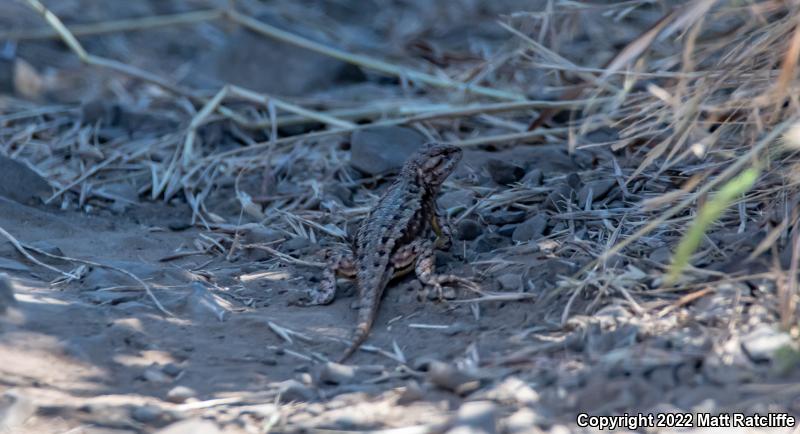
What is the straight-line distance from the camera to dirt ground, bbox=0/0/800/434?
3.55 m

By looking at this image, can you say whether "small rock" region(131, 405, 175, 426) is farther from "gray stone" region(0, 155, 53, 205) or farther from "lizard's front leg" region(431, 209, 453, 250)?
"gray stone" region(0, 155, 53, 205)

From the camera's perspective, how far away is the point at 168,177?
6656mm

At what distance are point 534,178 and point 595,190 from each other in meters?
0.51

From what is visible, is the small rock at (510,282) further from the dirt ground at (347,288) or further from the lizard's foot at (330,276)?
the lizard's foot at (330,276)

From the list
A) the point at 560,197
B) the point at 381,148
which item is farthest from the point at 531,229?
the point at 381,148

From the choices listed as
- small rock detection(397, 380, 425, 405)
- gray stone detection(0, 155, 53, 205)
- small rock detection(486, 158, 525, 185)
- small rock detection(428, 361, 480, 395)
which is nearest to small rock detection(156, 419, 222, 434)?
small rock detection(397, 380, 425, 405)

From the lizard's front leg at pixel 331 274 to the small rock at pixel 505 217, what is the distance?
93 cm

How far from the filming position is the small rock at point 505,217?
5465mm

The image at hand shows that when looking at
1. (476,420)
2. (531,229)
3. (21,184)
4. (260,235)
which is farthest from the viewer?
(21,184)

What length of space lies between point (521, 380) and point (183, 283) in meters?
2.00

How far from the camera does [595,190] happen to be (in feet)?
17.6

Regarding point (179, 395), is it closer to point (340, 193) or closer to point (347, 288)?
point (347, 288)

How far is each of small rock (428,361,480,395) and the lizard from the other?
0.64 m

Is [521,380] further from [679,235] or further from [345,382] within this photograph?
[679,235]
